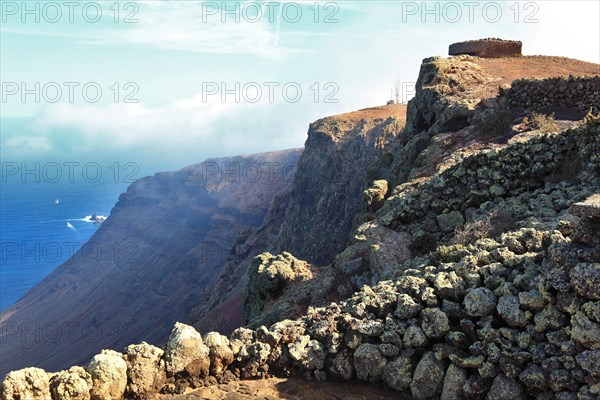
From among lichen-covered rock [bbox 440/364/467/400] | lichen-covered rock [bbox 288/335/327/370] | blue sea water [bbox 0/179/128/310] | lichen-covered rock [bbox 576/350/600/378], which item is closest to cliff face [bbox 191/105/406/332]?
lichen-covered rock [bbox 288/335/327/370]

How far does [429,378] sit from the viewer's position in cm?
682

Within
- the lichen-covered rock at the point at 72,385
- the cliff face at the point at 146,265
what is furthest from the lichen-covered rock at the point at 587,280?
the cliff face at the point at 146,265

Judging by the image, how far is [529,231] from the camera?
25.5ft

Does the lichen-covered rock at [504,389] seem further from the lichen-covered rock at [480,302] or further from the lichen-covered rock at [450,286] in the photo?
the lichen-covered rock at [450,286]

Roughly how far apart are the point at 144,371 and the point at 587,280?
5655 millimetres

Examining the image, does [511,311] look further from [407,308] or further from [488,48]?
[488,48]

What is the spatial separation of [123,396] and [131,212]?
95.4 metres

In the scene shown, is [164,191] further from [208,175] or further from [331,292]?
[331,292]

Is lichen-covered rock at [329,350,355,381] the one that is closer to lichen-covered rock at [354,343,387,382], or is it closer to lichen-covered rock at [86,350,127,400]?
lichen-covered rock at [354,343,387,382]

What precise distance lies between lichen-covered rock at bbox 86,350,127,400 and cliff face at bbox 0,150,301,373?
46897mm

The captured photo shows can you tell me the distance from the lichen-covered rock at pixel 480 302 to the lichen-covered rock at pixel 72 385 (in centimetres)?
497

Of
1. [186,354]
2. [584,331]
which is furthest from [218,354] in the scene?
[584,331]

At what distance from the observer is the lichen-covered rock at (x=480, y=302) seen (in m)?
6.76

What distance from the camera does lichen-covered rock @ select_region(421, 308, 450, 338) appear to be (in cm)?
691
